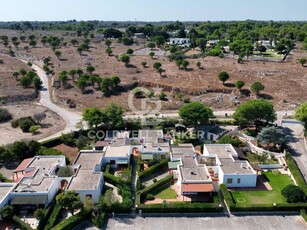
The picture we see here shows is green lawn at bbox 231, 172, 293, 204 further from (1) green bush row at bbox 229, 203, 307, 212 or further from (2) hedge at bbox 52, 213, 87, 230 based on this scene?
(2) hedge at bbox 52, 213, 87, 230

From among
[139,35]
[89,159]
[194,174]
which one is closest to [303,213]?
[194,174]

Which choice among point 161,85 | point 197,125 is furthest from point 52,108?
point 197,125

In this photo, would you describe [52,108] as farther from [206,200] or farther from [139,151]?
[206,200]

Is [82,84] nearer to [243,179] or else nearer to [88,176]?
[88,176]

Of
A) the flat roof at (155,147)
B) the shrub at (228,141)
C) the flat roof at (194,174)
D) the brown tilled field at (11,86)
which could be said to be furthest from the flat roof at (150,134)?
the brown tilled field at (11,86)

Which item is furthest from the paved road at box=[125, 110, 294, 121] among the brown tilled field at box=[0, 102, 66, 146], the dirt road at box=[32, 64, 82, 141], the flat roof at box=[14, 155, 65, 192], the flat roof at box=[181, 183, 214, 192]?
the flat roof at box=[181, 183, 214, 192]

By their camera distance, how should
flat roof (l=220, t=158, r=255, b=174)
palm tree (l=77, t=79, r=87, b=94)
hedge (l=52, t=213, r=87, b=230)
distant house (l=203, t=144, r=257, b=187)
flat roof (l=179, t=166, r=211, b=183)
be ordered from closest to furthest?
hedge (l=52, t=213, r=87, b=230) → flat roof (l=179, t=166, r=211, b=183) → distant house (l=203, t=144, r=257, b=187) → flat roof (l=220, t=158, r=255, b=174) → palm tree (l=77, t=79, r=87, b=94)
